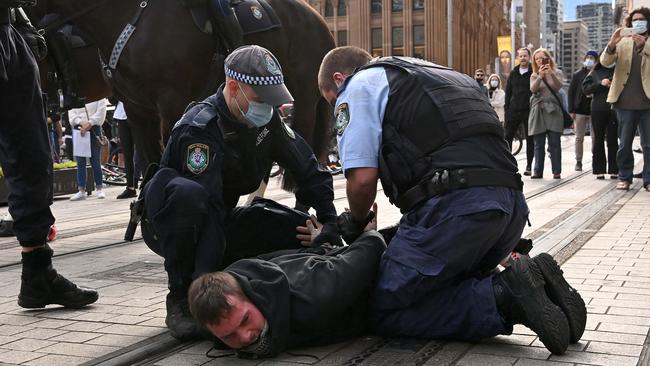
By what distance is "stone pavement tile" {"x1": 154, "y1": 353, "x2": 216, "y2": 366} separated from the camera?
136 inches

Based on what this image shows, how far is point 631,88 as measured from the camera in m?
10.2

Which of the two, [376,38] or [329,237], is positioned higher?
[376,38]

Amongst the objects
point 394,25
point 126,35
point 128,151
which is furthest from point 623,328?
point 394,25

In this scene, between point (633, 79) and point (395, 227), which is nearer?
point (395, 227)

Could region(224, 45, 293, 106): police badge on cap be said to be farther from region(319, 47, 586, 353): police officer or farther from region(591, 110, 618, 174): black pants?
region(591, 110, 618, 174): black pants

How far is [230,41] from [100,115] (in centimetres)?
647

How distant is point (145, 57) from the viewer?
6051 millimetres

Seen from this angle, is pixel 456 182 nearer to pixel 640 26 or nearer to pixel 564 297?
pixel 564 297

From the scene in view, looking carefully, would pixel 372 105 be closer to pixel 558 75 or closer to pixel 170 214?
pixel 170 214

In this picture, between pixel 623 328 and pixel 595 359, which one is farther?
pixel 623 328

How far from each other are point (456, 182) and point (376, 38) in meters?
76.4

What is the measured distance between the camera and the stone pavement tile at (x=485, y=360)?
10.9 feet

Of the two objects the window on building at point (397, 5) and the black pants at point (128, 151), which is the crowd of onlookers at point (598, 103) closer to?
the black pants at point (128, 151)

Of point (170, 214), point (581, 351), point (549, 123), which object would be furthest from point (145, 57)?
point (549, 123)
